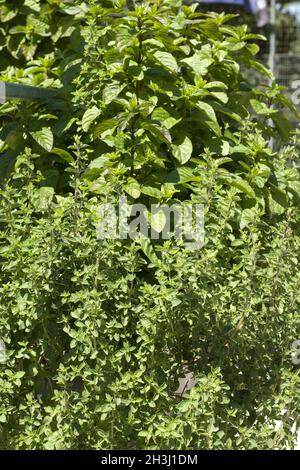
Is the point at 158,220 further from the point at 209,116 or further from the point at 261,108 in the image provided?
the point at 261,108

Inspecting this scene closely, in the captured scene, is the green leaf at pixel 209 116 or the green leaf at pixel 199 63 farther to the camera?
the green leaf at pixel 199 63

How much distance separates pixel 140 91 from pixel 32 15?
3.18 ft

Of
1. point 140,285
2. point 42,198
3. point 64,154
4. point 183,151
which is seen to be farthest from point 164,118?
point 140,285

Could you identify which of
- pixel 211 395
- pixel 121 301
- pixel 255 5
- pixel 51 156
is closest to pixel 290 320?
pixel 211 395

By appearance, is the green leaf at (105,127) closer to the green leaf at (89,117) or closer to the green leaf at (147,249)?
the green leaf at (89,117)

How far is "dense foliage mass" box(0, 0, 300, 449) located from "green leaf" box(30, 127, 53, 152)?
11 mm

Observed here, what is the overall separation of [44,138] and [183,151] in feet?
1.60

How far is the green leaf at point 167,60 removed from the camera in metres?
2.49

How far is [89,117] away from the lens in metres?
2.52

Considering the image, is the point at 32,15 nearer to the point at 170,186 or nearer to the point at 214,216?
the point at 170,186

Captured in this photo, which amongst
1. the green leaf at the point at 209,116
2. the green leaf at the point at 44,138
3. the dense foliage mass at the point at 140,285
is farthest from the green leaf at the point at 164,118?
the green leaf at the point at 44,138

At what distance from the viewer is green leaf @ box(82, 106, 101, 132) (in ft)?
8.25

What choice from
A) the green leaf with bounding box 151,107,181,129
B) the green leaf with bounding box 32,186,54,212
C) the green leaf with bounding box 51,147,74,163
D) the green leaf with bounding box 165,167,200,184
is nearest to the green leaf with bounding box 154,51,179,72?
the green leaf with bounding box 151,107,181,129

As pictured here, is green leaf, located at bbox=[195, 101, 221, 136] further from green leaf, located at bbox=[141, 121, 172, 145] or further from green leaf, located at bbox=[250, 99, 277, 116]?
green leaf, located at bbox=[250, 99, 277, 116]
